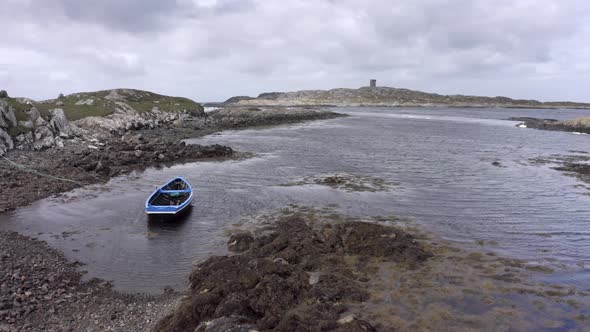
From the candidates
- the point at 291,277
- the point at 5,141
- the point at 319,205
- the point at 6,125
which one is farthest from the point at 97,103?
the point at 291,277

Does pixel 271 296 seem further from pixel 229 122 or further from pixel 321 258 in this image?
pixel 229 122

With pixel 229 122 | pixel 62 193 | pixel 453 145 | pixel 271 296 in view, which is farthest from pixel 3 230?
pixel 229 122

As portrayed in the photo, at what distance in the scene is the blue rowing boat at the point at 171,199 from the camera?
2125cm

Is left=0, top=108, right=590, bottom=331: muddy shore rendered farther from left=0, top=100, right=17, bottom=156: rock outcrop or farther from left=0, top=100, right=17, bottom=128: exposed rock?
left=0, top=100, right=17, bottom=128: exposed rock

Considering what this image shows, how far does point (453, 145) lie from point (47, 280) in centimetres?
5391

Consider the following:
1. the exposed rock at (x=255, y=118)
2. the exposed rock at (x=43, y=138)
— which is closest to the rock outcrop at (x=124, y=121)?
the exposed rock at (x=255, y=118)

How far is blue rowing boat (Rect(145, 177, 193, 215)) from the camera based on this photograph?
21.2 m

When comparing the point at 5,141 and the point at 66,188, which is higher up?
the point at 5,141

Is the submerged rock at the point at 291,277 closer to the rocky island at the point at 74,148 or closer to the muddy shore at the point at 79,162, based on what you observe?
the muddy shore at the point at 79,162

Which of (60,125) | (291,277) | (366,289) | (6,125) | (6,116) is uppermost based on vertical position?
(6,116)

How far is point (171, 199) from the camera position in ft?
82.0

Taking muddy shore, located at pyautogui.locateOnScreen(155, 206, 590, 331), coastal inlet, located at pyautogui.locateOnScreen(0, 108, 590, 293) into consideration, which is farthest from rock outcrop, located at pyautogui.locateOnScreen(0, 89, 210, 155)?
muddy shore, located at pyautogui.locateOnScreen(155, 206, 590, 331)

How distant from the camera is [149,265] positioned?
15.9 meters

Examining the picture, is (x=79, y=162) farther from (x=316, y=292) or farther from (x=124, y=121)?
(x=124, y=121)
